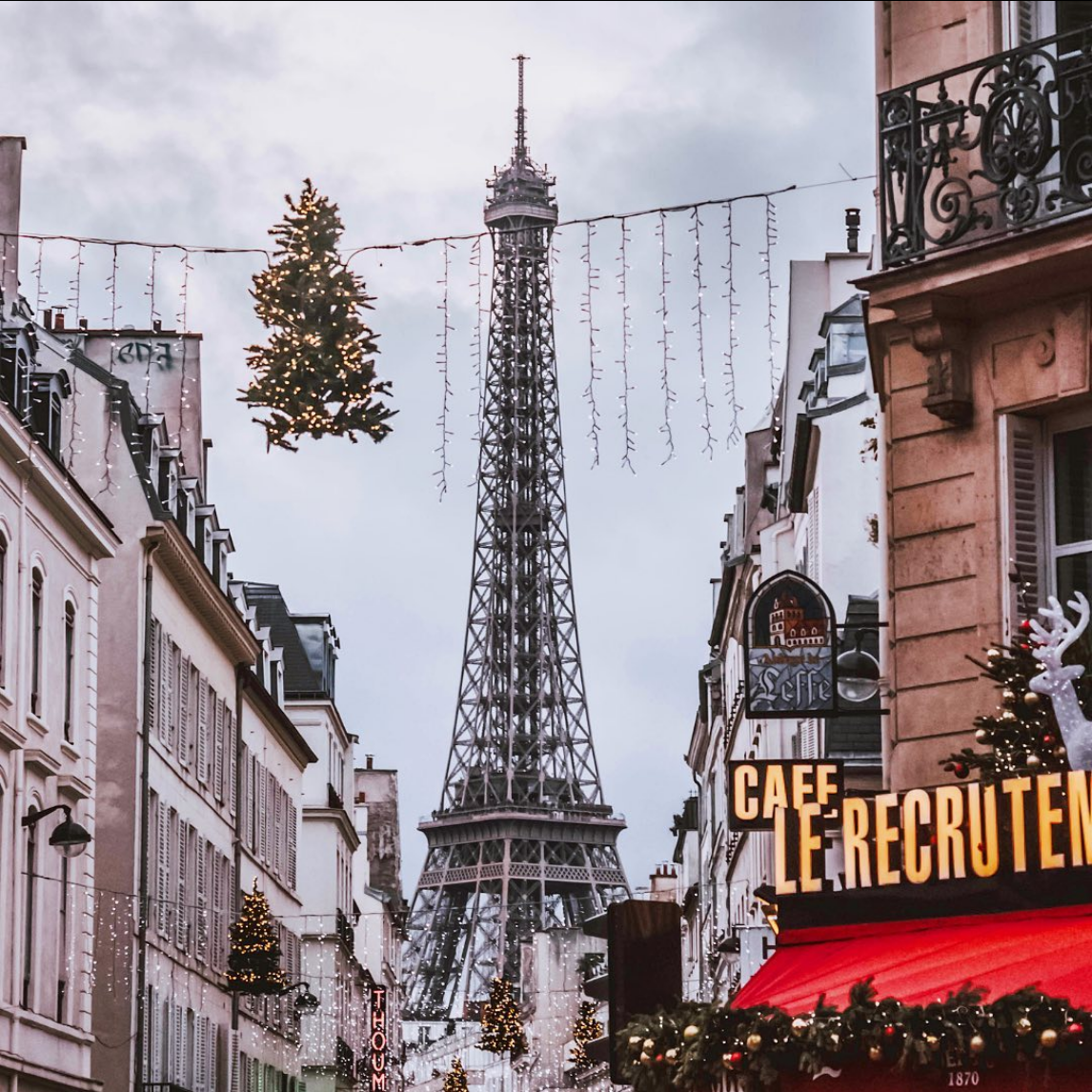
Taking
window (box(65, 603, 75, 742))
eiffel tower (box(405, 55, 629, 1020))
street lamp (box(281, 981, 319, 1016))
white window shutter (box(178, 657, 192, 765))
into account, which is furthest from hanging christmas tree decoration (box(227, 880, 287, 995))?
eiffel tower (box(405, 55, 629, 1020))

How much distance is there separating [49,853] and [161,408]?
18.7 meters

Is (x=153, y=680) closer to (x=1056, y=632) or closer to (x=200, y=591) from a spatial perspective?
(x=200, y=591)

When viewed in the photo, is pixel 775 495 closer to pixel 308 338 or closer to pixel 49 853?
pixel 49 853

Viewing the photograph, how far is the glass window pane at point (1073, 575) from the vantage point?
1770 cm

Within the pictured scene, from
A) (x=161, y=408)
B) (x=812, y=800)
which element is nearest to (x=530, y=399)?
(x=161, y=408)

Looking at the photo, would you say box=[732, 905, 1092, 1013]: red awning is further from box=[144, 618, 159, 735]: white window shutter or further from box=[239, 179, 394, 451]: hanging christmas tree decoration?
box=[144, 618, 159, 735]: white window shutter

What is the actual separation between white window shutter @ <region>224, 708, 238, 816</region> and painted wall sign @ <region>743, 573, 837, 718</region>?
35.0 m

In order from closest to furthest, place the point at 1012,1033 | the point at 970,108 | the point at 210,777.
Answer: the point at 1012,1033 < the point at 970,108 < the point at 210,777

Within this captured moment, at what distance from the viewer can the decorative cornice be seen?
4478cm

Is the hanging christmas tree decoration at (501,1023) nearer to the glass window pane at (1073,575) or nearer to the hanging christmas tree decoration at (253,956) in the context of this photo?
the hanging christmas tree decoration at (253,956)

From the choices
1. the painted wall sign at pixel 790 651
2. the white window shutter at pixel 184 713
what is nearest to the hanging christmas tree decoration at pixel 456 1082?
the white window shutter at pixel 184 713

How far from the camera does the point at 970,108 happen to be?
17.5m

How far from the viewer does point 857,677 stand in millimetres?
19391

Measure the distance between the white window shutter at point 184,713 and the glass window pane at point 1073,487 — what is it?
104ft
